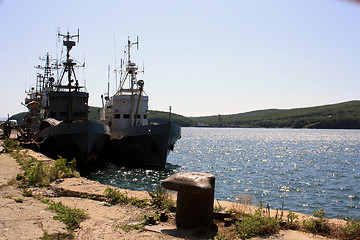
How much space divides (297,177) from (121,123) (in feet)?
46.3

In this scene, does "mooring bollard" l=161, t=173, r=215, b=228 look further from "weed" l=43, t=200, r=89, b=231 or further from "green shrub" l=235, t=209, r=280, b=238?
"weed" l=43, t=200, r=89, b=231

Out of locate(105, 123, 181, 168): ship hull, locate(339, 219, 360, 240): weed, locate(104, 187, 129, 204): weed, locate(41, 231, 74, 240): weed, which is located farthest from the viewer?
locate(105, 123, 181, 168): ship hull

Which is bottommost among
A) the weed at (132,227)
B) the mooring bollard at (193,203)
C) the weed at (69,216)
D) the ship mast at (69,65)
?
the weed at (132,227)

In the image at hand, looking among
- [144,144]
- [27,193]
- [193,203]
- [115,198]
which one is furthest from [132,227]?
[144,144]

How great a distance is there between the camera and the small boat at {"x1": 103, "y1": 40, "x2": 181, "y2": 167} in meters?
23.2

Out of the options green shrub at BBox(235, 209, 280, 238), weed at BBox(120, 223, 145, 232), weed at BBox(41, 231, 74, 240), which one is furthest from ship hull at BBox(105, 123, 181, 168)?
weed at BBox(41, 231, 74, 240)

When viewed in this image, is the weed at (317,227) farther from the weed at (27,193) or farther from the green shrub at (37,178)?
the green shrub at (37,178)

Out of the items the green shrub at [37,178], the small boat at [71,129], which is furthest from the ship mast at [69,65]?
the green shrub at [37,178]

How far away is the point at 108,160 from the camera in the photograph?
26.7m

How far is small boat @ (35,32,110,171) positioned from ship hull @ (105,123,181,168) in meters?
1.36

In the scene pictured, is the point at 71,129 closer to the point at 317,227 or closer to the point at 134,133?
the point at 134,133

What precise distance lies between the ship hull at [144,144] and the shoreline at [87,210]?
1331 cm

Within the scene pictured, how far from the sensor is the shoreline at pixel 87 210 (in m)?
5.61

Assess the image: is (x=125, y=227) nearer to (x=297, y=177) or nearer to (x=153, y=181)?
(x=153, y=181)
